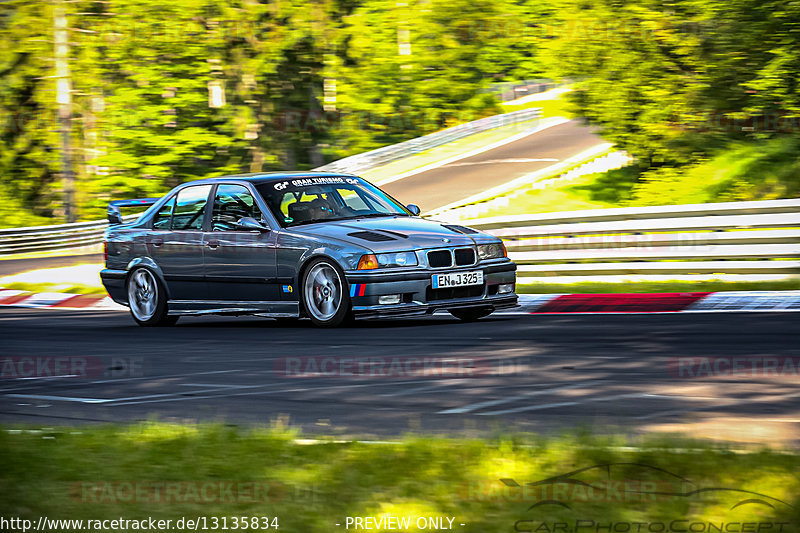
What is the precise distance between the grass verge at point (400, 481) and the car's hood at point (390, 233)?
218 inches

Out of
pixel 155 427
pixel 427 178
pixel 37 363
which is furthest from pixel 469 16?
pixel 155 427

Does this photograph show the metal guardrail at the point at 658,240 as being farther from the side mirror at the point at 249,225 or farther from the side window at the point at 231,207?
the side mirror at the point at 249,225

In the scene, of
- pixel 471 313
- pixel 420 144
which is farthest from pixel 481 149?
pixel 471 313

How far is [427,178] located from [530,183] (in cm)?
652

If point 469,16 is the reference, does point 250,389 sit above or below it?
below

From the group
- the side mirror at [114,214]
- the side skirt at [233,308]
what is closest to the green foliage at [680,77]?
the side mirror at [114,214]

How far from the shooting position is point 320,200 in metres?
12.2

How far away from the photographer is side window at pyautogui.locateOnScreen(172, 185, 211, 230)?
41.5 ft

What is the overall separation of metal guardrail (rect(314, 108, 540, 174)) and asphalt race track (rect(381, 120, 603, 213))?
4.47 feet

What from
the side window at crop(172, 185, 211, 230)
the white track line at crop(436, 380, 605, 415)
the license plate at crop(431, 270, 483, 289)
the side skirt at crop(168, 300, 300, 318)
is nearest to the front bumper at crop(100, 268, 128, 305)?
the side skirt at crop(168, 300, 300, 318)

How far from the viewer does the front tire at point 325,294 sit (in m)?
11.1

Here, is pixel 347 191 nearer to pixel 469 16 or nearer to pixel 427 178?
pixel 427 178

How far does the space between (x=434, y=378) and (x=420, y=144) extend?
33.5 m

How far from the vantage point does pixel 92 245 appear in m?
34.5
